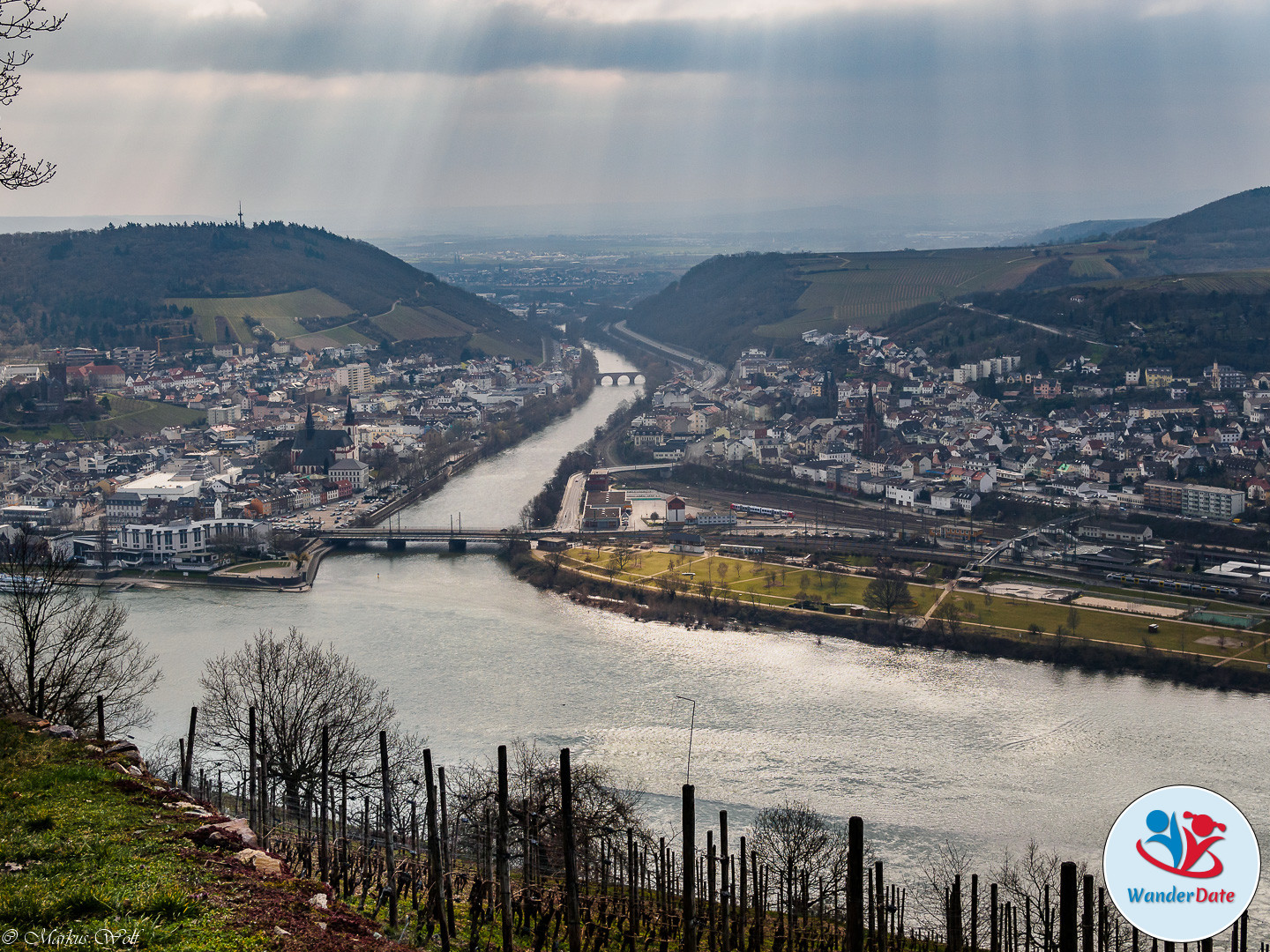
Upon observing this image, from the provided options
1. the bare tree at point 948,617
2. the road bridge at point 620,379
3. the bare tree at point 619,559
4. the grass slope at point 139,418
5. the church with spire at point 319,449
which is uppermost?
the road bridge at point 620,379

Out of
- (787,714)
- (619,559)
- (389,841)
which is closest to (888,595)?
(787,714)

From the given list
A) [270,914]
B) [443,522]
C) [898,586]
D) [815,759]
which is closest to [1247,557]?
[898,586]

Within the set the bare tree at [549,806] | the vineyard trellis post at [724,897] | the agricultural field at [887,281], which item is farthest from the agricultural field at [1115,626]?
the agricultural field at [887,281]

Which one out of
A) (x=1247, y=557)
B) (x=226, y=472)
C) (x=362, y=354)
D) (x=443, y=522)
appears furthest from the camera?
(x=362, y=354)

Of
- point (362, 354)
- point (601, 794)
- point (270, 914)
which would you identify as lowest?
point (601, 794)

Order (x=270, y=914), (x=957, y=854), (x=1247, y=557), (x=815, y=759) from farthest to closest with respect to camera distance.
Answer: (x=1247, y=557) < (x=815, y=759) < (x=957, y=854) < (x=270, y=914)

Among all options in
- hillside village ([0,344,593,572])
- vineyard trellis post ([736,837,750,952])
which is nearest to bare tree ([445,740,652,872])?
vineyard trellis post ([736,837,750,952])

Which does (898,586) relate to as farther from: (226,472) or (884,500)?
(226,472)

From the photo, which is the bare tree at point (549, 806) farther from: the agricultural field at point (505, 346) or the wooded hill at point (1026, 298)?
the agricultural field at point (505, 346)
